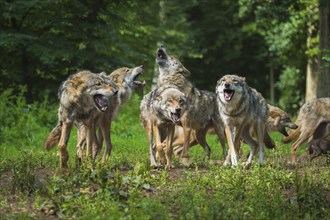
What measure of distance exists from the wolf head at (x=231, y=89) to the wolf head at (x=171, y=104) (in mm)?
700

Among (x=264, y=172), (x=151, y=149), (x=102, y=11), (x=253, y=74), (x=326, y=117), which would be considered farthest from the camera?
(x=253, y=74)

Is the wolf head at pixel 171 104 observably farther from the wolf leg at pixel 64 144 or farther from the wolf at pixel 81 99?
the wolf leg at pixel 64 144

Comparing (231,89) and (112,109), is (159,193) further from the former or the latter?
(231,89)

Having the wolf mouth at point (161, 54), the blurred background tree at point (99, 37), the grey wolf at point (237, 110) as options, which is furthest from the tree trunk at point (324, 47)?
the grey wolf at point (237, 110)

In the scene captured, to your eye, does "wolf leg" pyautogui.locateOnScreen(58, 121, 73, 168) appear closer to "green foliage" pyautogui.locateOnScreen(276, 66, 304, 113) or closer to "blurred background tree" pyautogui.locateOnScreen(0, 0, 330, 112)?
"blurred background tree" pyautogui.locateOnScreen(0, 0, 330, 112)

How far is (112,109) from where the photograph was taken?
1261cm

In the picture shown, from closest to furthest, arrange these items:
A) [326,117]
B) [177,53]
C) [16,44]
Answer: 1. [326,117]
2. [16,44]
3. [177,53]

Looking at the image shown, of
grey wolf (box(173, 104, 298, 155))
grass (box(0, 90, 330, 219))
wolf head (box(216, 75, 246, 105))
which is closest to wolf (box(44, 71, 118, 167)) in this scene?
grass (box(0, 90, 330, 219))

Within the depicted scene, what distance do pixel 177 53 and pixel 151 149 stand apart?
25523mm

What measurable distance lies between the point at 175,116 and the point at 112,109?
107 centimetres

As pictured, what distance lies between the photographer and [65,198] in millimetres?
9023

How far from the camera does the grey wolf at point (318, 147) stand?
14.0 metres

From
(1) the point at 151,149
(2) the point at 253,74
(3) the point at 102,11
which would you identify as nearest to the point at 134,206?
(1) the point at 151,149

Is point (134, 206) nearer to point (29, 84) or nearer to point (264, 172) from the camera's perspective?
point (264, 172)
